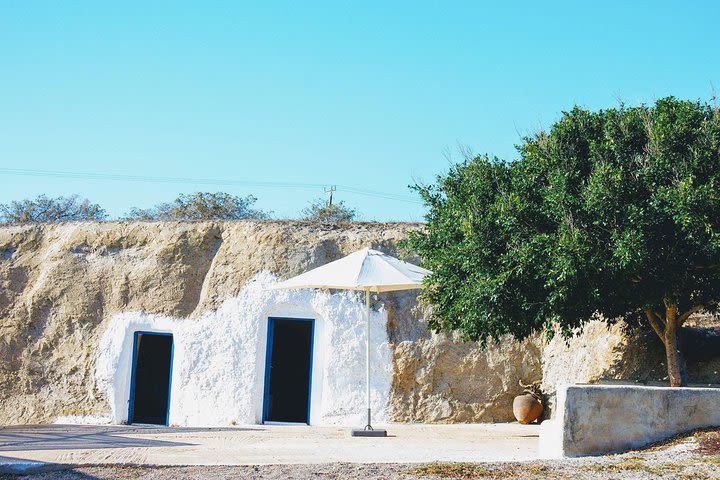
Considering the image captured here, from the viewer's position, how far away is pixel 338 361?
53.5 ft

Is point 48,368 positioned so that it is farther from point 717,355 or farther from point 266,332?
point 717,355

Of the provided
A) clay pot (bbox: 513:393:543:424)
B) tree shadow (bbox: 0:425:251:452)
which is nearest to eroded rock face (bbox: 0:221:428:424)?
tree shadow (bbox: 0:425:251:452)

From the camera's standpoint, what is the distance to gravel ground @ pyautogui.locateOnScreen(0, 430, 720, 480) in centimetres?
774

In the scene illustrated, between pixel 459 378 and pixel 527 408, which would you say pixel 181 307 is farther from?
pixel 527 408

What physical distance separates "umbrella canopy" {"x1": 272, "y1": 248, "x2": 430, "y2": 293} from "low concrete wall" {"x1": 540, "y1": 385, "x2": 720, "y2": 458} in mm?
3380

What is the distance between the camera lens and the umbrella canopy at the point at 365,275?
Result: 1172 centimetres

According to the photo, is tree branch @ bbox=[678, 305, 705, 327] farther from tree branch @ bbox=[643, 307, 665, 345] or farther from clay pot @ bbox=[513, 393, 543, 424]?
clay pot @ bbox=[513, 393, 543, 424]

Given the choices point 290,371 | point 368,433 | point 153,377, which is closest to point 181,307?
point 290,371

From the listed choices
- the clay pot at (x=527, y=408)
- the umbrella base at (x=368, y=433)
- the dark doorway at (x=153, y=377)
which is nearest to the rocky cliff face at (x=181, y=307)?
the clay pot at (x=527, y=408)

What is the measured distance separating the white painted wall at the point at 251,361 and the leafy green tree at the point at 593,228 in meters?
4.34

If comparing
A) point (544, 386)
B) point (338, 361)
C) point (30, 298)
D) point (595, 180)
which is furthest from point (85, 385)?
point (595, 180)

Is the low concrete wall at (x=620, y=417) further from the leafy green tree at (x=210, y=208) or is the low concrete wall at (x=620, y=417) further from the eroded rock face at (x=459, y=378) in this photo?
the leafy green tree at (x=210, y=208)

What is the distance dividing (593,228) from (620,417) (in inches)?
105

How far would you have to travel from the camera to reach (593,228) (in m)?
10.6
